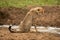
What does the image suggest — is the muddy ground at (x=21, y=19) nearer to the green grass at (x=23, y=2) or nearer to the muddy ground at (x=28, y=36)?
the muddy ground at (x=28, y=36)

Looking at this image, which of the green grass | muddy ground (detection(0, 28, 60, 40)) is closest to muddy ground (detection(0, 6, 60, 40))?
muddy ground (detection(0, 28, 60, 40))

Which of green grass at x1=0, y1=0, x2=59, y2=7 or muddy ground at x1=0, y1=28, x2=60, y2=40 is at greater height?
green grass at x1=0, y1=0, x2=59, y2=7

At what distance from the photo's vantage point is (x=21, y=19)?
14242 millimetres

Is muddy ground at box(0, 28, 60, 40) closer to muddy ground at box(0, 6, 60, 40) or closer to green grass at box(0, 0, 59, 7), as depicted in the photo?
muddy ground at box(0, 6, 60, 40)

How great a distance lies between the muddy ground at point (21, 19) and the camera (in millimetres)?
10441

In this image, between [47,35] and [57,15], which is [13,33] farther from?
[57,15]

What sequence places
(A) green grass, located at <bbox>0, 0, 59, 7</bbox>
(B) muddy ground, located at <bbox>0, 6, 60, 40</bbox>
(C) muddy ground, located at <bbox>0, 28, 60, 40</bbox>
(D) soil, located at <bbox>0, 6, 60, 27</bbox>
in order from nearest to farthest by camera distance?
(C) muddy ground, located at <bbox>0, 28, 60, 40</bbox>
(B) muddy ground, located at <bbox>0, 6, 60, 40</bbox>
(D) soil, located at <bbox>0, 6, 60, 27</bbox>
(A) green grass, located at <bbox>0, 0, 59, 7</bbox>

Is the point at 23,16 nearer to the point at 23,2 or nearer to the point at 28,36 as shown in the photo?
the point at 23,2

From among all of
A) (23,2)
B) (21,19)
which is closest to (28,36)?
(21,19)

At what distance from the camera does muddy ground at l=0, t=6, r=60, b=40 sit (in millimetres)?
10441

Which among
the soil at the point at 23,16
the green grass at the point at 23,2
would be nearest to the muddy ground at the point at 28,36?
the soil at the point at 23,16

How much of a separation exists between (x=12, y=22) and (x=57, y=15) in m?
2.81

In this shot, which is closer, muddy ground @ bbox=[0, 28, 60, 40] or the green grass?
muddy ground @ bbox=[0, 28, 60, 40]

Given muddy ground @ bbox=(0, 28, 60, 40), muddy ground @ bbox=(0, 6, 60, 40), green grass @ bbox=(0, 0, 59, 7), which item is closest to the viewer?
muddy ground @ bbox=(0, 28, 60, 40)
